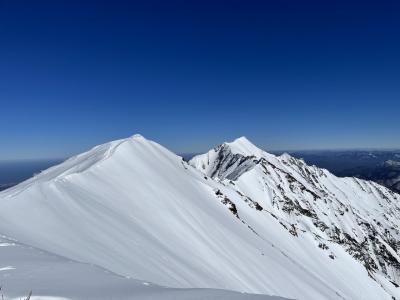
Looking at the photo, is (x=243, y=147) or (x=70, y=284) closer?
(x=70, y=284)

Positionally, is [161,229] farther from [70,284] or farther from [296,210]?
[296,210]

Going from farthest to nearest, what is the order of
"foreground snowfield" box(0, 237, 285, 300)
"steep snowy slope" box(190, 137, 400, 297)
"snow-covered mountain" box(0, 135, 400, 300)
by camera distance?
1. "steep snowy slope" box(190, 137, 400, 297)
2. "snow-covered mountain" box(0, 135, 400, 300)
3. "foreground snowfield" box(0, 237, 285, 300)

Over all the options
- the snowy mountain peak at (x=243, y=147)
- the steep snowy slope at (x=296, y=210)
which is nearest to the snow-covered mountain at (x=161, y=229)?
the steep snowy slope at (x=296, y=210)

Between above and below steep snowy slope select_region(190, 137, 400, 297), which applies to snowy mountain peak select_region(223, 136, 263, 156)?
above

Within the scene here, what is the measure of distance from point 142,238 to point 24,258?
48.8ft

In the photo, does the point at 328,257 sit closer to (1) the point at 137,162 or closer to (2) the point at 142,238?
(1) the point at 137,162

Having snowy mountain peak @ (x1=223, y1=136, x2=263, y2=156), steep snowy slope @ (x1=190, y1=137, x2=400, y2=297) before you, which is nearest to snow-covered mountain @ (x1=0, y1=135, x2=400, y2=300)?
steep snowy slope @ (x1=190, y1=137, x2=400, y2=297)

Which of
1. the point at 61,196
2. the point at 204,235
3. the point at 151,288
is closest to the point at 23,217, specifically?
the point at 61,196

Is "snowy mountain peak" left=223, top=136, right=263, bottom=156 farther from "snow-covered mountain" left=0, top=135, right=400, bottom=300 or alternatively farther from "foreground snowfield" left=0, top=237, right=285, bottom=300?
"foreground snowfield" left=0, top=237, right=285, bottom=300

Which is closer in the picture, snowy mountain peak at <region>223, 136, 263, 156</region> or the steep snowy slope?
the steep snowy slope

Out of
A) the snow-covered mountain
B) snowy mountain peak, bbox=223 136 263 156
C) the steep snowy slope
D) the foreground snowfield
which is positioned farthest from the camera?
snowy mountain peak, bbox=223 136 263 156

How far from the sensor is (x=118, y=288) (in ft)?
30.4

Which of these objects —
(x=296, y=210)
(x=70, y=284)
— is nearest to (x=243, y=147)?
(x=296, y=210)

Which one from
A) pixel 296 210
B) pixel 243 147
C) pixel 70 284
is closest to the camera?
pixel 70 284
